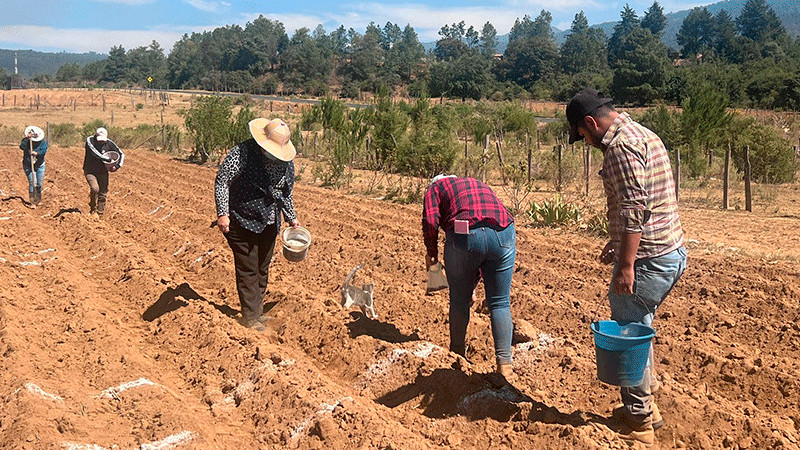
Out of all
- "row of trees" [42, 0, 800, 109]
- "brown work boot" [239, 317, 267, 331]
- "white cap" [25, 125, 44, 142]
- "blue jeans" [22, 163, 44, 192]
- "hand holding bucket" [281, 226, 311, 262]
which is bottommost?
"brown work boot" [239, 317, 267, 331]

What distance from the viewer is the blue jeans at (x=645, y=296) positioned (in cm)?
355

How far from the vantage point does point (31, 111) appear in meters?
47.7

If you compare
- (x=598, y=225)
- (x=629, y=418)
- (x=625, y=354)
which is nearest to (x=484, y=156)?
(x=598, y=225)

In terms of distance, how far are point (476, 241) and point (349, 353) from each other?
5.46ft

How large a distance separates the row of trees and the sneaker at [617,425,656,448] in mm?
25521

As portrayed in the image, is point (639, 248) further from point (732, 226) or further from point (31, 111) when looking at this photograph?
point (31, 111)

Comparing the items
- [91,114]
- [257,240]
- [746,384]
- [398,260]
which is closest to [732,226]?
[398,260]

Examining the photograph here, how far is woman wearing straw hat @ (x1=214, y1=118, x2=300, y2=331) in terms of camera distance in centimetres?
548

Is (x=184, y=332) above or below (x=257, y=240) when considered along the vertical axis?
below

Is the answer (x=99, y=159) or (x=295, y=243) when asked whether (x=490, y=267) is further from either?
(x=99, y=159)

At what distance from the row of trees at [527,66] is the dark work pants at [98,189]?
59.8 ft

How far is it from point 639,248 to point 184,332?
12.4 feet

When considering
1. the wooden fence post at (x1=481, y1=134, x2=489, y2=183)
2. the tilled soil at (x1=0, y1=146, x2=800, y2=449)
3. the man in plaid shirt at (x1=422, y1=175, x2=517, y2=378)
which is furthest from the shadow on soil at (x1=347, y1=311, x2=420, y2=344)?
the wooden fence post at (x1=481, y1=134, x2=489, y2=183)

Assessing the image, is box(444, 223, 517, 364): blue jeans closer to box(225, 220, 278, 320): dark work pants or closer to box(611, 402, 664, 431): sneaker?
Answer: box(611, 402, 664, 431): sneaker
